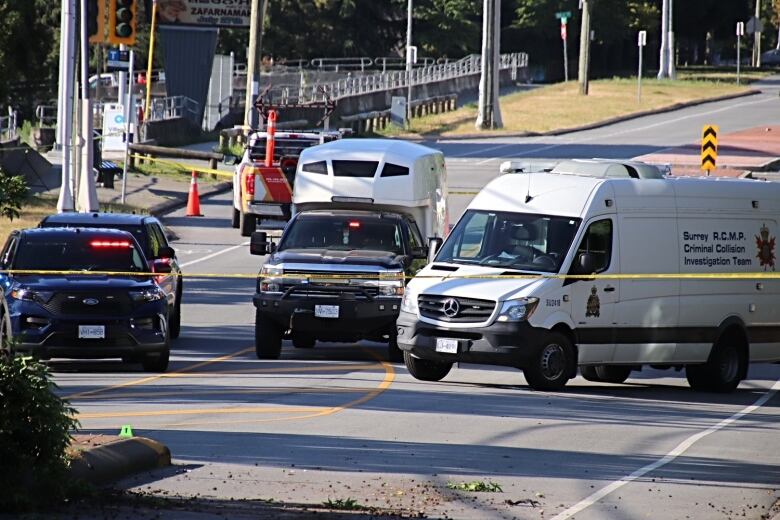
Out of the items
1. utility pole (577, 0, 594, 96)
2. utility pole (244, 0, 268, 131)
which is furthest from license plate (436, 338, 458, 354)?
utility pole (577, 0, 594, 96)

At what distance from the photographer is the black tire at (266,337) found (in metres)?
19.7

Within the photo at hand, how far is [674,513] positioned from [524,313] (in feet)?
21.5

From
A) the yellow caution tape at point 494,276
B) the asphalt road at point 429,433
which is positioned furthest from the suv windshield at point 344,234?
the asphalt road at point 429,433

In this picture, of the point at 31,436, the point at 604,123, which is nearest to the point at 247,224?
the point at 31,436

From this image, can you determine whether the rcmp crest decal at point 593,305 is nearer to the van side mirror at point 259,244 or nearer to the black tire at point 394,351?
the black tire at point 394,351

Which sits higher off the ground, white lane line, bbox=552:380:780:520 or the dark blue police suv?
the dark blue police suv

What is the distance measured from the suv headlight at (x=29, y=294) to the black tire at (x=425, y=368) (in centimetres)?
418

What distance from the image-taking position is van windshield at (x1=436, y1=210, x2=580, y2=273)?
1794 centimetres

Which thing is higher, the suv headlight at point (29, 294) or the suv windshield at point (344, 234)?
the suv windshield at point (344, 234)

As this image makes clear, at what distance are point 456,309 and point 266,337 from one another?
3254 mm

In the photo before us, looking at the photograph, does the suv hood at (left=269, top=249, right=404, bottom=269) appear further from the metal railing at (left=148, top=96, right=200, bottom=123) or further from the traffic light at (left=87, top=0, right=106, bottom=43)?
the metal railing at (left=148, top=96, right=200, bottom=123)

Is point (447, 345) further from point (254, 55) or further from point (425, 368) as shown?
point (254, 55)

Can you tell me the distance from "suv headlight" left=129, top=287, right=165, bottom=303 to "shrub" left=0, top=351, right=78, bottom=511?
8.46 meters

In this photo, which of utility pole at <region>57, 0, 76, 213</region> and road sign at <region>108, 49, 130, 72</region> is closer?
utility pole at <region>57, 0, 76, 213</region>
